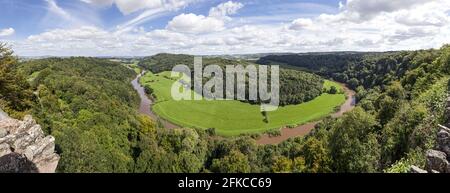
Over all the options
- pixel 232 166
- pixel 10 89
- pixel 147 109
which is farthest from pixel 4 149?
pixel 147 109

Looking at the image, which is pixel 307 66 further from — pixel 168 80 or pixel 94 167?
pixel 94 167

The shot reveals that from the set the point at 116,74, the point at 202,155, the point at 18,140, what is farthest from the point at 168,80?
the point at 18,140

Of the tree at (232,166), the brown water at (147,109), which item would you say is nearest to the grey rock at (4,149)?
the tree at (232,166)

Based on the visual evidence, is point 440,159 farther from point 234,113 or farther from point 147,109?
point 147,109

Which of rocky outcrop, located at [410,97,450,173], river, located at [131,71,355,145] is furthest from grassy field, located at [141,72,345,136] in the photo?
rocky outcrop, located at [410,97,450,173]

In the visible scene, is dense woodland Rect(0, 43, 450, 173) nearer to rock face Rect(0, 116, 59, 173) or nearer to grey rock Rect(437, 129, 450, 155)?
grey rock Rect(437, 129, 450, 155)

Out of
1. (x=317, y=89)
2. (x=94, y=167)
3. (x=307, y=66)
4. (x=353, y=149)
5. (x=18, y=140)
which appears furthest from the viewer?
(x=307, y=66)
